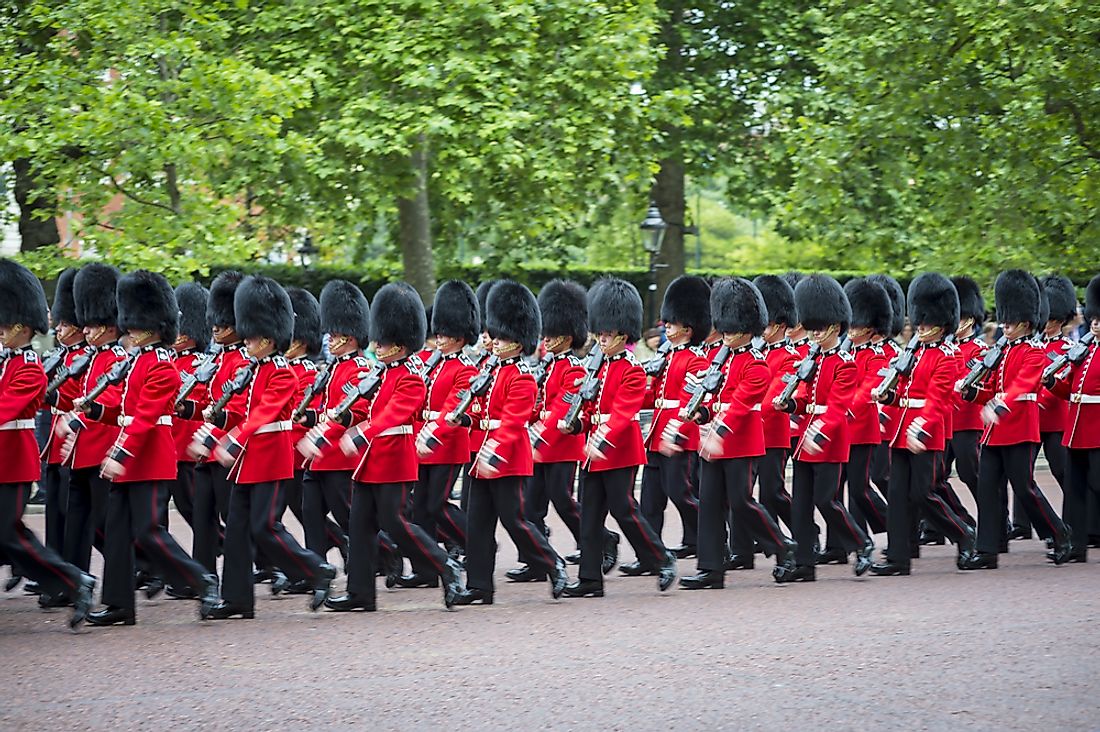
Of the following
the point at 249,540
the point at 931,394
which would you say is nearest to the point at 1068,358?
the point at 931,394

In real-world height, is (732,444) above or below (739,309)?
below

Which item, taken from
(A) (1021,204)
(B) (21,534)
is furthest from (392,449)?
(A) (1021,204)

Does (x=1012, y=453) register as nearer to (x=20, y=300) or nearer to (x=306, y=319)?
(x=306, y=319)

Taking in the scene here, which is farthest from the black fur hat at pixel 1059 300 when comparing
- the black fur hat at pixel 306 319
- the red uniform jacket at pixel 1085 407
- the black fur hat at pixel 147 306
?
the black fur hat at pixel 147 306

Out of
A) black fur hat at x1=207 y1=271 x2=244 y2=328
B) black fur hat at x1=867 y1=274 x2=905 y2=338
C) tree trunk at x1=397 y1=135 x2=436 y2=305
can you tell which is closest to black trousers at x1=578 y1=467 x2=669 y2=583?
black fur hat at x1=207 y1=271 x2=244 y2=328

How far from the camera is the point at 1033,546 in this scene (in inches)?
426

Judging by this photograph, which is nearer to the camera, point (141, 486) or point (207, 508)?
point (141, 486)

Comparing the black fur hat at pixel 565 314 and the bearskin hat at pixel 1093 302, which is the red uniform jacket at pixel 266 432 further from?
the bearskin hat at pixel 1093 302

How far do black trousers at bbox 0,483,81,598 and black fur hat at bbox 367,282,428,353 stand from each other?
189 cm

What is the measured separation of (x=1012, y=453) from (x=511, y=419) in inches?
123

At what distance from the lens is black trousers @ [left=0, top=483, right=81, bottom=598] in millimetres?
7605

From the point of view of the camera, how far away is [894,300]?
1125 cm

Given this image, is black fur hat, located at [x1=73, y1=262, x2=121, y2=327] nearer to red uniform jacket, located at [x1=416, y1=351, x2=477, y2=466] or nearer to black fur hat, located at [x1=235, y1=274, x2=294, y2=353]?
black fur hat, located at [x1=235, y1=274, x2=294, y2=353]

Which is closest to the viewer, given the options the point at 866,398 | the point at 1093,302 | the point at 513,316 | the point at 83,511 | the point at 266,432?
the point at 266,432
